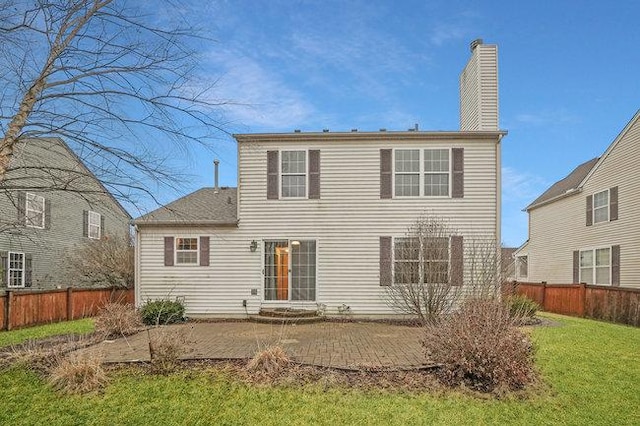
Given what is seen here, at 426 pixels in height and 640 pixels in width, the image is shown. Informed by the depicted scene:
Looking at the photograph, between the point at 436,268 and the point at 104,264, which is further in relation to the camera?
the point at 104,264

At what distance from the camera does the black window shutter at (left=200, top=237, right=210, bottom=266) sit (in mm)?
13727

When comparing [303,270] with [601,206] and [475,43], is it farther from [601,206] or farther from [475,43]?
[601,206]

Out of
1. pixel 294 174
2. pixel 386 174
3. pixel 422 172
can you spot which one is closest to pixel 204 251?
pixel 294 174

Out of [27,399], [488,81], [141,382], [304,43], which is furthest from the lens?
[488,81]

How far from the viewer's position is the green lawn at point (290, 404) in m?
5.61

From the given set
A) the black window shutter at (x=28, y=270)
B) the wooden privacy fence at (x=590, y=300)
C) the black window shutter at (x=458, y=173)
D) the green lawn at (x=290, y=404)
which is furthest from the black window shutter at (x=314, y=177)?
the black window shutter at (x=28, y=270)

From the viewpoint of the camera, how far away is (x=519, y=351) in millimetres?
6559

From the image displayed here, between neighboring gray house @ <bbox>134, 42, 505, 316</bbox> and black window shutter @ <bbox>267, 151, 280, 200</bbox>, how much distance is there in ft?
0.10

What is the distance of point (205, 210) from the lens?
47.8ft

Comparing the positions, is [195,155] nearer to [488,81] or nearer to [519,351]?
[519,351]

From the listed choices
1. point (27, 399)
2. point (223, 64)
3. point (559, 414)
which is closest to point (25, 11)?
point (223, 64)

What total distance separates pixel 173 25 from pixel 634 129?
16.5m

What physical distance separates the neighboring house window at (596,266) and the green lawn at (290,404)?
1170 cm

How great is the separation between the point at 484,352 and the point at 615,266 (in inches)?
523
